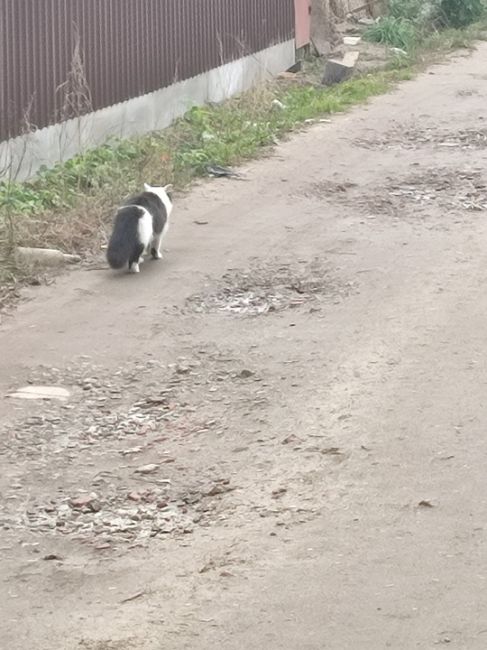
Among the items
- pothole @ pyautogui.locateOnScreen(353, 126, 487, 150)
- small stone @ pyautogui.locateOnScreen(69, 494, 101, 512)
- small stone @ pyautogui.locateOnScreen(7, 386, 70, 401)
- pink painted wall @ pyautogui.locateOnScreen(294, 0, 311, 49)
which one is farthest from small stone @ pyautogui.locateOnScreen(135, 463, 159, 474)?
pink painted wall @ pyautogui.locateOnScreen(294, 0, 311, 49)

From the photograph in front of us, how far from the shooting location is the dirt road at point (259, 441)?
475 centimetres

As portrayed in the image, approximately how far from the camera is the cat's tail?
29.1ft

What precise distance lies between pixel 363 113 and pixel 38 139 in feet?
16.4

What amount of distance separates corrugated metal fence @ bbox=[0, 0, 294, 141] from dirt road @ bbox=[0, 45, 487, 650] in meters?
1.91

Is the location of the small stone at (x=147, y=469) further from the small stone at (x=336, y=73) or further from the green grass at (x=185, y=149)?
the small stone at (x=336, y=73)

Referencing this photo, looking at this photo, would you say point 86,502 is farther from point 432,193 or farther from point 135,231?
point 432,193

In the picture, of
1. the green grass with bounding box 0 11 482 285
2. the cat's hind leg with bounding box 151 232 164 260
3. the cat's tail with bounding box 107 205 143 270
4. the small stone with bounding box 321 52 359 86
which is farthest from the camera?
the small stone with bounding box 321 52 359 86

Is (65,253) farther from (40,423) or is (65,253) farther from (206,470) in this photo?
(206,470)

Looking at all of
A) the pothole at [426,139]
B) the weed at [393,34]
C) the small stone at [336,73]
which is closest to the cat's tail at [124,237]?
the pothole at [426,139]

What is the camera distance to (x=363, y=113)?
15.0 meters

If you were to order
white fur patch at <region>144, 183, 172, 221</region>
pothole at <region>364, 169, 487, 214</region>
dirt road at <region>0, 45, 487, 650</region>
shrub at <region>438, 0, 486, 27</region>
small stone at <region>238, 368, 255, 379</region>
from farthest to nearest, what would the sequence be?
shrub at <region>438, 0, 486, 27</region> < pothole at <region>364, 169, 487, 214</region> < white fur patch at <region>144, 183, 172, 221</region> < small stone at <region>238, 368, 255, 379</region> < dirt road at <region>0, 45, 487, 650</region>

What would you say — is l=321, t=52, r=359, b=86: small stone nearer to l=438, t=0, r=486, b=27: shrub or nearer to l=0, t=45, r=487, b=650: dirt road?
l=438, t=0, r=486, b=27: shrub

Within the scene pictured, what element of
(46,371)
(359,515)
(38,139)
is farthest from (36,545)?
(38,139)

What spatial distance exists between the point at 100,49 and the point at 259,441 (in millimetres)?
7266
